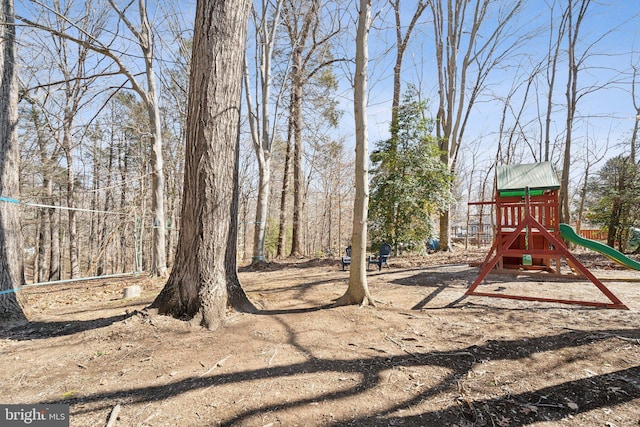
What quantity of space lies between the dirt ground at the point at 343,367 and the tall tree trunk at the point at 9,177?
48cm

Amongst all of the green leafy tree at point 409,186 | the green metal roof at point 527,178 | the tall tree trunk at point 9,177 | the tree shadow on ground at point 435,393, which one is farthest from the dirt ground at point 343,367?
the green leafy tree at point 409,186

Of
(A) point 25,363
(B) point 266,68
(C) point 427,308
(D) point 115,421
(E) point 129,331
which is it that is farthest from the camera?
(B) point 266,68

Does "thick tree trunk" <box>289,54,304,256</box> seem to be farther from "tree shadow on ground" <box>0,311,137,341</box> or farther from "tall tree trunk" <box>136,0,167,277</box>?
"tree shadow on ground" <box>0,311,137,341</box>

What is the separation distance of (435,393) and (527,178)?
6136 mm

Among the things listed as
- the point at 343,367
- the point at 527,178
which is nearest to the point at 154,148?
the point at 343,367

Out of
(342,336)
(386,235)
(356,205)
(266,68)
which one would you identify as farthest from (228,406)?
(266,68)

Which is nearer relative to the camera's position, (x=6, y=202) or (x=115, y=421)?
(x=115, y=421)

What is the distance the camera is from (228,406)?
1.79 m

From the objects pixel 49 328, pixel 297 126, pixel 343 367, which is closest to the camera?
pixel 343 367

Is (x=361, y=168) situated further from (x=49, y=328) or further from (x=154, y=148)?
(x=154, y=148)

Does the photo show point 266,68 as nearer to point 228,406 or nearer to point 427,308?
point 427,308

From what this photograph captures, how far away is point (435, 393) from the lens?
6.30 ft

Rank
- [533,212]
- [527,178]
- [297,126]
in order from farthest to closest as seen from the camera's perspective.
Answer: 1. [297,126]
2. [533,212]
3. [527,178]

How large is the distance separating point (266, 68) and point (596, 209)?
1372 cm
